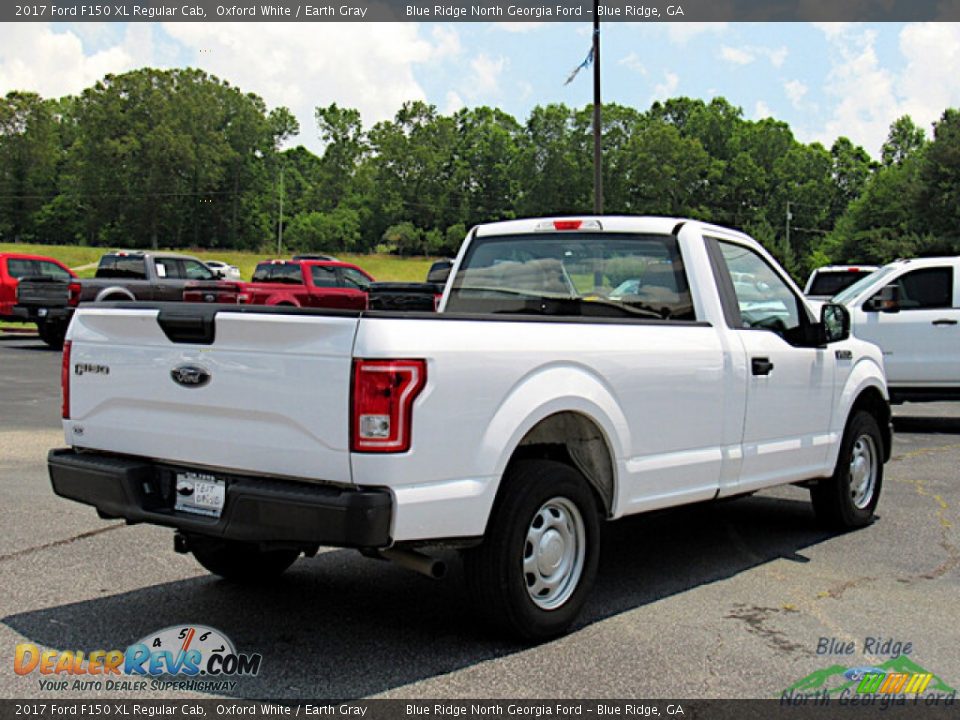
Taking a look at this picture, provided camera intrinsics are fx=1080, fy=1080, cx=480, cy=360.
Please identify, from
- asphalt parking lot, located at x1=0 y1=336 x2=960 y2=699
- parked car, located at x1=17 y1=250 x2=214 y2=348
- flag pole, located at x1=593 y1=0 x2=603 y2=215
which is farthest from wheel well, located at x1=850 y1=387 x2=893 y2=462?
parked car, located at x1=17 y1=250 x2=214 y2=348

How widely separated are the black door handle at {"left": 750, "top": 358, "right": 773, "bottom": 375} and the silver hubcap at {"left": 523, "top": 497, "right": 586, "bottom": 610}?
1.67 meters

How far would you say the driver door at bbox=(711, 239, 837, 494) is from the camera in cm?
614

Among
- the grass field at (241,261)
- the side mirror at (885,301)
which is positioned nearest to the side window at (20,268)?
the side mirror at (885,301)

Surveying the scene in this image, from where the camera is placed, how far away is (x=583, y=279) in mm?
6309

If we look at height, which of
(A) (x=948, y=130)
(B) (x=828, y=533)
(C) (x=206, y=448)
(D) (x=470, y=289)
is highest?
(A) (x=948, y=130)

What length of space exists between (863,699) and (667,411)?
1.72m

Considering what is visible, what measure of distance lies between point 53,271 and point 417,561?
22.9m

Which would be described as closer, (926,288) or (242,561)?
(242,561)

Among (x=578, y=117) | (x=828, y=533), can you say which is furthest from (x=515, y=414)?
(x=578, y=117)

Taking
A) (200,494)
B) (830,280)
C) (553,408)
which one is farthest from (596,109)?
(200,494)

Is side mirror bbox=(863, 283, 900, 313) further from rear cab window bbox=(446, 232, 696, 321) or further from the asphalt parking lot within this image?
rear cab window bbox=(446, 232, 696, 321)

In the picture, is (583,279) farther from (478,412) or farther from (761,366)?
(478,412)

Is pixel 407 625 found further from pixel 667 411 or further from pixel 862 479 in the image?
pixel 862 479

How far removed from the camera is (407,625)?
5.09 m
